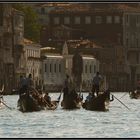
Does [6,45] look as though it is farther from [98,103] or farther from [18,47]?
[98,103]

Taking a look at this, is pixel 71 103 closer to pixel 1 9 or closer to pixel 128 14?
pixel 1 9

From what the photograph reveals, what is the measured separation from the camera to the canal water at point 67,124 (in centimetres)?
2583

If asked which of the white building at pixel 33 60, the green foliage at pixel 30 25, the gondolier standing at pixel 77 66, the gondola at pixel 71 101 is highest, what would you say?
the gondola at pixel 71 101

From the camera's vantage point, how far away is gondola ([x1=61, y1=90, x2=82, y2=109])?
1476 inches

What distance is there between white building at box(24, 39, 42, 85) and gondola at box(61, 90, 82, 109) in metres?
48.8

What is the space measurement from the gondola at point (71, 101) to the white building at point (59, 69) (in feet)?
177

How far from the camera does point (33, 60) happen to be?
9081 centimetres

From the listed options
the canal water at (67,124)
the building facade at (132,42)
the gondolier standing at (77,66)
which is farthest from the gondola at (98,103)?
the building facade at (132,42)

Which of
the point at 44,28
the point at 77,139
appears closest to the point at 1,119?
the point at 77,139

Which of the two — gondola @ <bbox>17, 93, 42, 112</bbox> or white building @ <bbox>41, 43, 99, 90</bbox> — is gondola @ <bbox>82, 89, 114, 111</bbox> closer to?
gondola @ <bbox>17, 93, 42, 112</bbox>

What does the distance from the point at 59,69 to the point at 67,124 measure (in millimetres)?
66740

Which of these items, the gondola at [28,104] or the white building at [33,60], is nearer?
the gondola at [28,104]

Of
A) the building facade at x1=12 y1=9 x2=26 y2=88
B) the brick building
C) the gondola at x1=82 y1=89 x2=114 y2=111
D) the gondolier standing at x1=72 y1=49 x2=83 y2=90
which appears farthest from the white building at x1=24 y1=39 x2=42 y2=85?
the gondola at x1=82 y1=89 x2=114 y2=111

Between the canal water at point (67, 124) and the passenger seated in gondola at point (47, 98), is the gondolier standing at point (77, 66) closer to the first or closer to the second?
the canal water at point (67, 124)
